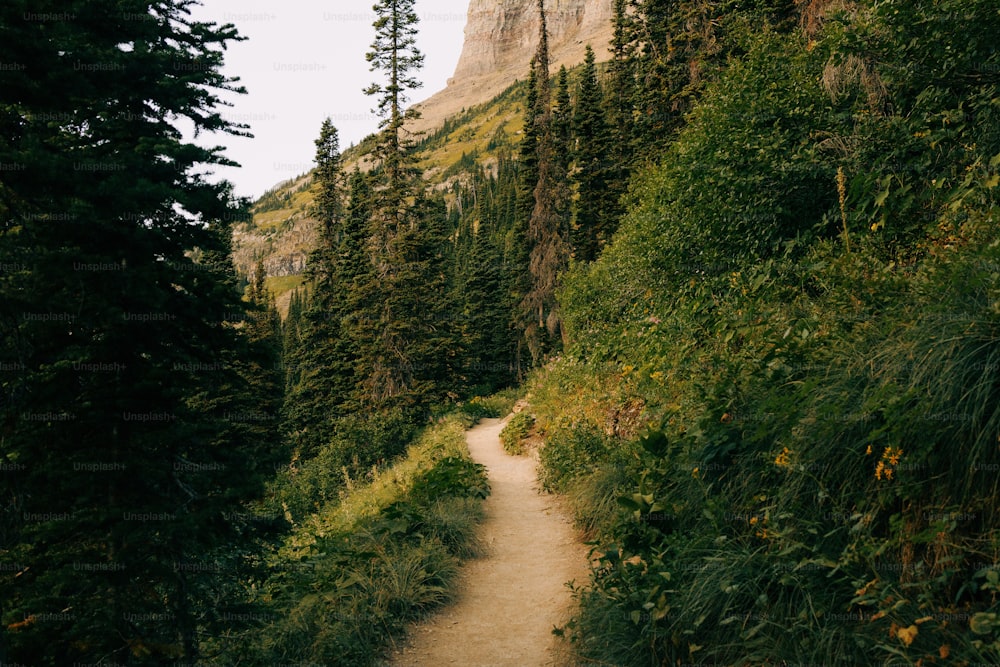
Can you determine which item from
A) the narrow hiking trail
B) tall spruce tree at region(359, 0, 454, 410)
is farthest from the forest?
tall spruce tree at region(359, 0, 454, 410)

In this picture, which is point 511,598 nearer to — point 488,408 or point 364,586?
point 364,586

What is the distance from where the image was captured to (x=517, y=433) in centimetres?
1625

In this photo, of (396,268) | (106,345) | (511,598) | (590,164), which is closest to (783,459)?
(511,598)

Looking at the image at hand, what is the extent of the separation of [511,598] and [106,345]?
492 cm

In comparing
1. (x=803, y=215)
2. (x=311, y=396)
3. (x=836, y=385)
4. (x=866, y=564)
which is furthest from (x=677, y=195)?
(x=311, y=396)

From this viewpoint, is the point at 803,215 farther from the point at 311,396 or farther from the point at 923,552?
the point at 311,396

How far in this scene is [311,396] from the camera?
3812 cm

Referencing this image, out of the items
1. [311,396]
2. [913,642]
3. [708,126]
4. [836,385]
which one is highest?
[708,126]

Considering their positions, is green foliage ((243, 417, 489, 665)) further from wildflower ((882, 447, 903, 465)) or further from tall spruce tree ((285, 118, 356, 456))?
tall spruce tree ((285, 118, 356, 456))

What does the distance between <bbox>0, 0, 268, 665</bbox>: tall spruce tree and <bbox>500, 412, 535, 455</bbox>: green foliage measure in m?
10.9

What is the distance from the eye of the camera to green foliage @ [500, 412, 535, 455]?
51.6ft

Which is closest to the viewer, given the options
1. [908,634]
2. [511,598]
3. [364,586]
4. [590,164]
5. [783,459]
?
[908,634]

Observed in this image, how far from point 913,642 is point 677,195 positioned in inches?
369

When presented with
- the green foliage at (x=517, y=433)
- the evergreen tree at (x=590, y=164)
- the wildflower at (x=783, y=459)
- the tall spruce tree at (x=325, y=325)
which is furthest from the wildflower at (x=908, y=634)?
the evergreen tree at (x=590, y=164)
